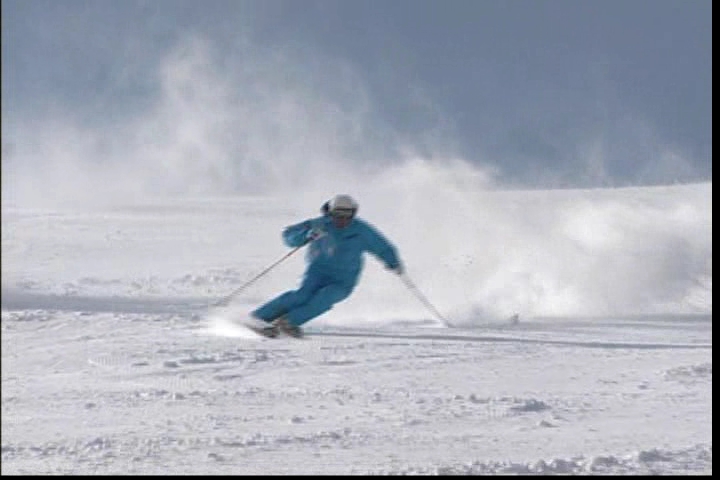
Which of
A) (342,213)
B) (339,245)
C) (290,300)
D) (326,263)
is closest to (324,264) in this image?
(326,263)

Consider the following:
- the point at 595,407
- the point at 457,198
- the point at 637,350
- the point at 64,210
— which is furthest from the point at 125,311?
the point at 64,210

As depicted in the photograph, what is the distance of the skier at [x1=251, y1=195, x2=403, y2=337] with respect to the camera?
8609 mm

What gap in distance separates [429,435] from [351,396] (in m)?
0.93

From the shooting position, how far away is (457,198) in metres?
23.3

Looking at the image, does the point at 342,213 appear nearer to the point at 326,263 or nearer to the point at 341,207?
the point at 341,207

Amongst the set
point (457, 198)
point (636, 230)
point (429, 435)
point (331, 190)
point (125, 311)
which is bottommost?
point (429, 435)

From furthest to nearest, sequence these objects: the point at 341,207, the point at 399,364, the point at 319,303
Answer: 1. the point at 319,303
2. the point at 341,207
3. the point at 399,364

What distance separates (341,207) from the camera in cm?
844

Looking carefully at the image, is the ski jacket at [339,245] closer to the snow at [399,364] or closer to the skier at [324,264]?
the skier at [324,264]

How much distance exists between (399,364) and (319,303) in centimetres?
109

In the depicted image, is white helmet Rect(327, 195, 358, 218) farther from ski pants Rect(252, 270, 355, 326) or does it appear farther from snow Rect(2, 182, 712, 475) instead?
snow Rect(2, 182, 712, 475)

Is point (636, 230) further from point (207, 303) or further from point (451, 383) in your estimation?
point (451, 383)

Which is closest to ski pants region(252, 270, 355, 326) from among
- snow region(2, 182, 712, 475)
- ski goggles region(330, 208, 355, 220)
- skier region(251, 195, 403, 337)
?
skier region(251, 195, 403, 337)

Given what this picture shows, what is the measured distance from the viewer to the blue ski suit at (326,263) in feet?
28.3
